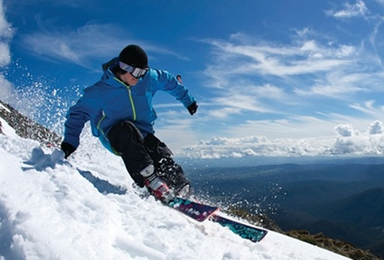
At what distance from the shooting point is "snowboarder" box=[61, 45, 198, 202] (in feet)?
15.6

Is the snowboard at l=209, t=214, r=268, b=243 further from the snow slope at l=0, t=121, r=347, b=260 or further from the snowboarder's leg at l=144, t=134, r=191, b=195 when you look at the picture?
the snowboarder's leg at l=144, t=134, r=191, b=195

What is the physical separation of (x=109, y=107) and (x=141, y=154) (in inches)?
47.2

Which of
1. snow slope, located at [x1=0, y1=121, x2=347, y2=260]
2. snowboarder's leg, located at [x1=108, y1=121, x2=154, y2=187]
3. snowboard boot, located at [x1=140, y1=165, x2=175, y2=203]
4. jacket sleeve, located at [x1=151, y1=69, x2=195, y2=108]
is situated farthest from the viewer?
jacket sleeve, located at [x1=151, y1=69, x2=195, y2=108]

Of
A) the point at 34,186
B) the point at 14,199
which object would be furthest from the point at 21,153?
the point at 14,199

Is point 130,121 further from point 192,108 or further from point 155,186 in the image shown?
point 192,108

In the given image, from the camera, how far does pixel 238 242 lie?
134 inches

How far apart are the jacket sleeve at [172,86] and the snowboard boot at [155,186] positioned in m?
2.13

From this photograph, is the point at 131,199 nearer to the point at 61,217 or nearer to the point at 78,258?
the point at 61,217

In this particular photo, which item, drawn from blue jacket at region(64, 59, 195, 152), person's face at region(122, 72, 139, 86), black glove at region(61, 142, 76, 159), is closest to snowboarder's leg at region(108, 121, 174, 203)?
blue jacket at region(64, 59, 195, 152)

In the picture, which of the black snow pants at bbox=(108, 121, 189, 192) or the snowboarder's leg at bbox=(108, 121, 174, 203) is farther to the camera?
the black snow pants at bbox=(108, 121, 189, 192)

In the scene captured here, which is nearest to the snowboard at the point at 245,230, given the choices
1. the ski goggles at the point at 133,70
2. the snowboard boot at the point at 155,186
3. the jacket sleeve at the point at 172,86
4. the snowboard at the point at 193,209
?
the snowboard at the point at 193,209

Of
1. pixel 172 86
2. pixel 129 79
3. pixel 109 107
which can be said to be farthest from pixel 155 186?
pixel 172 86

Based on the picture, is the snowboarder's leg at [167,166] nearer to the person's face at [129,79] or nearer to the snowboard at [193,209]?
the snowboard at [193,209]

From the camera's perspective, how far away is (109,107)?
539 cm
